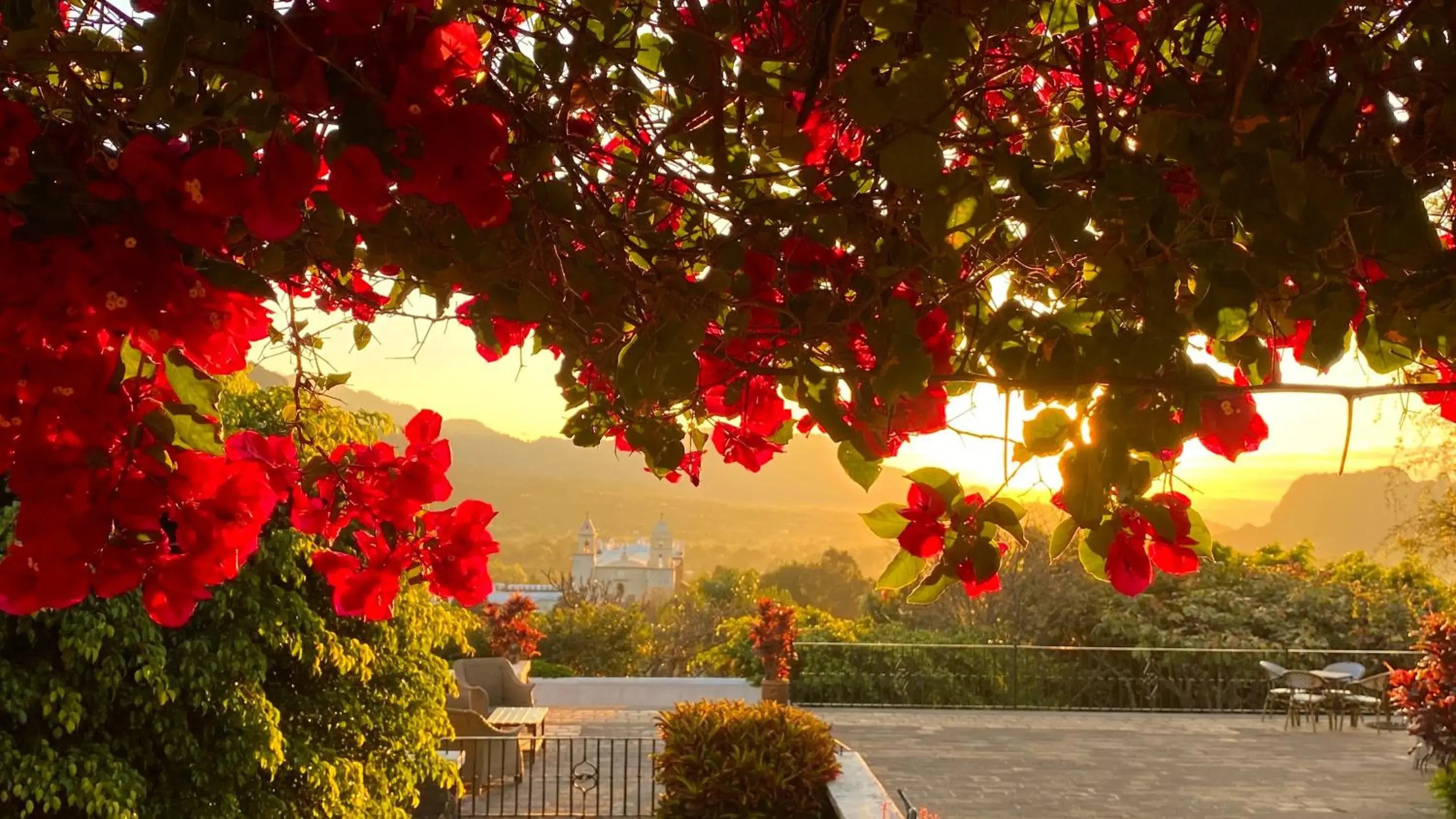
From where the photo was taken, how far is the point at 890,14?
2.06ft

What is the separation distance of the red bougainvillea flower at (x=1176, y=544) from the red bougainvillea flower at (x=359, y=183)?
70 cm

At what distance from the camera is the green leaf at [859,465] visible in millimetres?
976

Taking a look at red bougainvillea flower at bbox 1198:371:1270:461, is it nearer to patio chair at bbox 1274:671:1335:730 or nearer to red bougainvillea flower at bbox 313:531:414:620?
red bougainvillea flower at bbox 313:531:414:620

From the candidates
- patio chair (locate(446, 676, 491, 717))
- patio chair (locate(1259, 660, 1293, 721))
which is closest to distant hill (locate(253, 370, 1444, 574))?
patio chair (locate(1259, 660, 1293, 721))

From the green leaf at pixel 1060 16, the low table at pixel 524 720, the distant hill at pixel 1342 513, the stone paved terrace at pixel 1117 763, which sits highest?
the green leaf at pixel 1060 16

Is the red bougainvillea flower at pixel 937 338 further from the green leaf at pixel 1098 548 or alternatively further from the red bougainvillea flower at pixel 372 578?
the red bougainvillea flower at pixel 372 578

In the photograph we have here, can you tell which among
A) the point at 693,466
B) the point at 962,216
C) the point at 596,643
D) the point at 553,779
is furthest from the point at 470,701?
the point at 962,216

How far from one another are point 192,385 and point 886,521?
60 centimetres

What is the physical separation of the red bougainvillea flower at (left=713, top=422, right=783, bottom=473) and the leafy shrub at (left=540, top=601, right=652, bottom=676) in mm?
11320

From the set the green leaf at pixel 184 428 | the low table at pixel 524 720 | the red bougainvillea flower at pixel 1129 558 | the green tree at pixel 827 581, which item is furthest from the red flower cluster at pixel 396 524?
the green tree at pixel 827 581

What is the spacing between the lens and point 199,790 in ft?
11.9

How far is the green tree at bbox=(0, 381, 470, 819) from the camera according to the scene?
319 centimetres

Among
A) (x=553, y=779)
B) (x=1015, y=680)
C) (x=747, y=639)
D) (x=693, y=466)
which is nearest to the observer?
(x=693, y=466)

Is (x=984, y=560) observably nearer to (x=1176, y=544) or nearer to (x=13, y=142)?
(x=1176, y=544)
